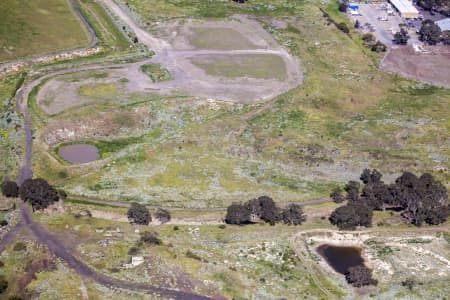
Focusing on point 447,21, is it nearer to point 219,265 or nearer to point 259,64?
point 259,64

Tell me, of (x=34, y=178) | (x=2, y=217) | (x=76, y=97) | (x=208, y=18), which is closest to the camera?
Result: (x=2, y=217)

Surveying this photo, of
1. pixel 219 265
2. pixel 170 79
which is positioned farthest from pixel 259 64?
pixel 219 265

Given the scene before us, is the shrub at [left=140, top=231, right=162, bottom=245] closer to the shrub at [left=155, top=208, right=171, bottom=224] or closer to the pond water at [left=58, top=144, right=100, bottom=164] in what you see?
the shrub at [left=155, top=208, right=171, bottom=224]

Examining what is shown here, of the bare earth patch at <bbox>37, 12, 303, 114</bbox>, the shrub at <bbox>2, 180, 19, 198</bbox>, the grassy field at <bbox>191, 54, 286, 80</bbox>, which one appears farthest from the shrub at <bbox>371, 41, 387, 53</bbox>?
the shrub at <bbox>2, 180, 19, 198</bbox>

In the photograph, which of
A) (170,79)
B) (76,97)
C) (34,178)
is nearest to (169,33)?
(170,79)

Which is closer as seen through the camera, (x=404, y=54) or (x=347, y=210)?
(x=347, y=210)

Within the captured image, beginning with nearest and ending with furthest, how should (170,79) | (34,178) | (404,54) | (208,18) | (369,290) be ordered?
Result: (369,290)
(34,178)
(170,79)
(404,54)
(208,18)

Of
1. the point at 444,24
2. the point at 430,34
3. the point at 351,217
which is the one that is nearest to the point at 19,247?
the point at 351,217
